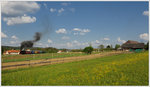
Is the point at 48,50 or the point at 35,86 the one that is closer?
the point at 35,86

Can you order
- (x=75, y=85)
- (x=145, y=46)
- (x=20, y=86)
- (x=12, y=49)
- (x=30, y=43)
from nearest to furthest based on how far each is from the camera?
(x=75, y=85) → (x=20, y=86) → (x=30, y=43) → (x=12, y=49) → (x=145, y=46)

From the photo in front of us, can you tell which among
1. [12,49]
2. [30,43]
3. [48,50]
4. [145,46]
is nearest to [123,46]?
[145,46]

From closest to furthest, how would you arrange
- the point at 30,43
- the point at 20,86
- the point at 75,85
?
the point at 75,85 → the point at 20,86 → the point at 30,43

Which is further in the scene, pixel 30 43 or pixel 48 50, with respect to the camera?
pixel 48 50

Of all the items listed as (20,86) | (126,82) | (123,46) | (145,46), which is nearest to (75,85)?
(126,82)

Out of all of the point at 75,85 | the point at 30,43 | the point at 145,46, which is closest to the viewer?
the point at 75,85

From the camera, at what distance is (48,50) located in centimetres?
5938

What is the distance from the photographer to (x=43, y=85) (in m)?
7.09

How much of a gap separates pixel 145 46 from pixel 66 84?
5867cm

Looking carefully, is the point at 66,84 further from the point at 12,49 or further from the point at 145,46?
the point at 145,46

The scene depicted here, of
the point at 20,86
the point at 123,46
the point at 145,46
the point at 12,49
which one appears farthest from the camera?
the point at 123,46

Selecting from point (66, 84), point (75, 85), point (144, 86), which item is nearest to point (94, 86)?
point (75, 85)

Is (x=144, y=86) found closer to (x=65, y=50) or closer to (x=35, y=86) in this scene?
(x=35, y=86)

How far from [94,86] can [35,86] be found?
3.20 m
